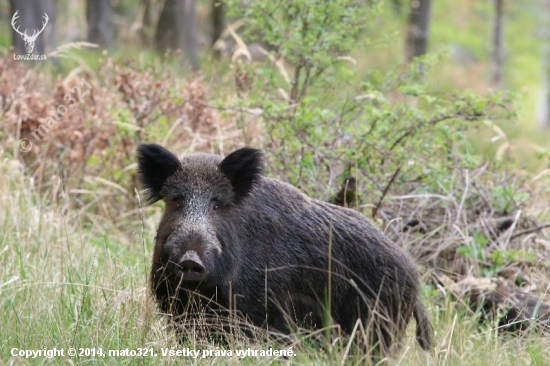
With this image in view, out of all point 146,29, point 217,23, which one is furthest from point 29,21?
point 217,23

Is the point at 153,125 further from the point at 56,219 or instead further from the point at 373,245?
the point at 373,245

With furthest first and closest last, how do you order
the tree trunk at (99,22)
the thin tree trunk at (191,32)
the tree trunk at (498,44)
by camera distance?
the tree trunk at (498,44), the tree trunk at (99,22), the thin tree trunk at (191,32)

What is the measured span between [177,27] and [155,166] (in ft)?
37.0

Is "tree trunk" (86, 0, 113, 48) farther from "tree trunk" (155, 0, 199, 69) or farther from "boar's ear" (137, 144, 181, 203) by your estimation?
"boar's ear" (137, 144, 181, 203)

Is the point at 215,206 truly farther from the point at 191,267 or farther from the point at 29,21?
the point at 29,21

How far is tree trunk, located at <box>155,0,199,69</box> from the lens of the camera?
50.3 feet

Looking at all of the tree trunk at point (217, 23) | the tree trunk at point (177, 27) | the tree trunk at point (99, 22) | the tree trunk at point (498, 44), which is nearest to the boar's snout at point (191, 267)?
the tree trunk at point (177, 27)

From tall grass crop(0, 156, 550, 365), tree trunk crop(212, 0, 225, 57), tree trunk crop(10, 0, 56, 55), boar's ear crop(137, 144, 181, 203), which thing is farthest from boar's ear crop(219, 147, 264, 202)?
tree trunk crop(212, 0, 225, 57)

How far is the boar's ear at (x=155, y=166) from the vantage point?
461cm

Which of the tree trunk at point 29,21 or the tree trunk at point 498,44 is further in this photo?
the tree trunk at point 498,44

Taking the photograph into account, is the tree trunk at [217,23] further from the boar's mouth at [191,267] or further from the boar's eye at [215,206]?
the boar's mouth at [191,267]

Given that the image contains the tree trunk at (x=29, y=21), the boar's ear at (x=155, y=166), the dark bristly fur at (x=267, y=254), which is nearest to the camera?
the dark bristly fur at (x=267, y=254)

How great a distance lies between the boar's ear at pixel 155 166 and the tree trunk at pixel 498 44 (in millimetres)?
19048

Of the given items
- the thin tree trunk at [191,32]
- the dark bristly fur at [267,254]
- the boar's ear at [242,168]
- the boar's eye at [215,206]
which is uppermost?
the thin tree trunk at [191,32]
